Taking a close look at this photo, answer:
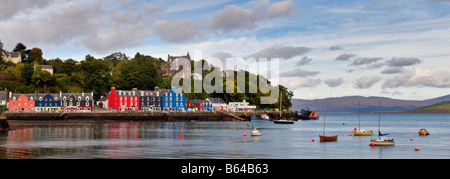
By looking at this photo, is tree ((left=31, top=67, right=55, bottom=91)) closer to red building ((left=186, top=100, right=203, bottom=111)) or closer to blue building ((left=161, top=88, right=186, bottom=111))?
blue building ((left=161, top=88, right=186, bottom=111))

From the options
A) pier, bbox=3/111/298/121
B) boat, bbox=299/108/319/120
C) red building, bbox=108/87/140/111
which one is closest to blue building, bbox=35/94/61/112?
pier, bbox=3/111/298/121

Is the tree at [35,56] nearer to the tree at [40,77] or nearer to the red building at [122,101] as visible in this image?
the tree at [40,77]

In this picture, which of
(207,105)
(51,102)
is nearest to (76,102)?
(51,102)

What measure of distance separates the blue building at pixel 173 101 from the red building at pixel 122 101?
25.0 ft

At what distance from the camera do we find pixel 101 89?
134 meters

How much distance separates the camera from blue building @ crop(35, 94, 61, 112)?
395ft

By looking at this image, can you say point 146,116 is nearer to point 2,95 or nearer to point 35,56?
point 2,95

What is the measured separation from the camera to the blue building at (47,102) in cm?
12031

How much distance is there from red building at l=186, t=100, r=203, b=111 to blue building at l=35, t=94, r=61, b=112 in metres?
35.6

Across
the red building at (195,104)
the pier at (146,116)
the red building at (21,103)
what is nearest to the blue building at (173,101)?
the red building at (195,104)

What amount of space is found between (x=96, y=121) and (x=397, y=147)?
237 feet

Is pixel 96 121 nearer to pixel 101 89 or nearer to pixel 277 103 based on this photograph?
pixel 101 89

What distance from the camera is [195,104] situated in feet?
453
